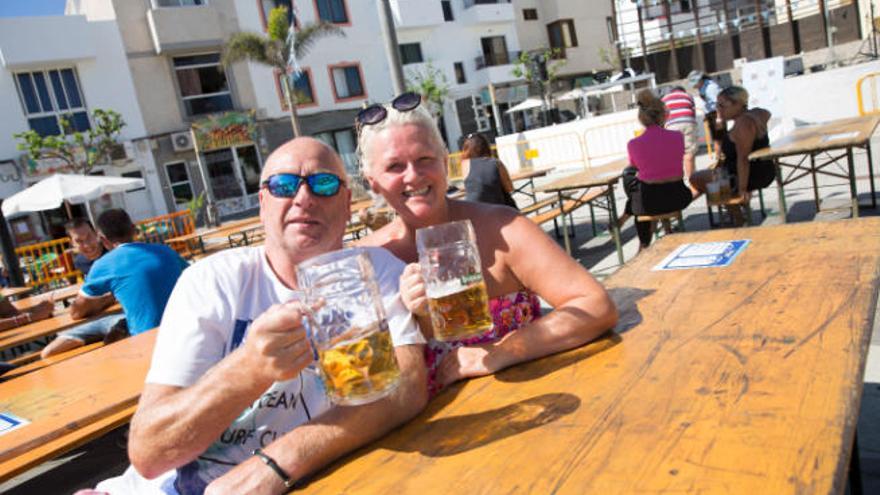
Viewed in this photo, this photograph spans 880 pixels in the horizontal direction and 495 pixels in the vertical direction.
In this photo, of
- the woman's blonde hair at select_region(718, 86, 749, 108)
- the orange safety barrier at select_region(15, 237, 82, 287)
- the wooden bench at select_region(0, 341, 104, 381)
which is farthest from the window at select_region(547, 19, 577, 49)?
the wooden bench at select_region(0, 341, 104, 381)

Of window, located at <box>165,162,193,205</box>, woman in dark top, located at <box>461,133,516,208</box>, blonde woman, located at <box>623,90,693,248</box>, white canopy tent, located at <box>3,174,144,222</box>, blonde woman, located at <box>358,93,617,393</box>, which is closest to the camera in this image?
blonde woman, located at <box>358,93,617,393</box>

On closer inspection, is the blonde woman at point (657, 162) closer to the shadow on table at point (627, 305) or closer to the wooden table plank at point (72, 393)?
the shadow on table at point (627, 305)

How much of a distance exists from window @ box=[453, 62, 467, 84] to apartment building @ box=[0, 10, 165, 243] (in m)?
15.3

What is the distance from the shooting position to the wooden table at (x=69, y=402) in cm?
192

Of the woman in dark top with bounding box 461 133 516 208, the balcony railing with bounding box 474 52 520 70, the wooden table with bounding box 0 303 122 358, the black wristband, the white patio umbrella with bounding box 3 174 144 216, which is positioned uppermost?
the balcony railing with bounding box 474 52 520 70

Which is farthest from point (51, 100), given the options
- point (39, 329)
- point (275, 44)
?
point (39, 329)

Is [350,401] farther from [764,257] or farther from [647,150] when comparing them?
[647,150]

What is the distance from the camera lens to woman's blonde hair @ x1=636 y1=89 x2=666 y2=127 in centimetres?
559

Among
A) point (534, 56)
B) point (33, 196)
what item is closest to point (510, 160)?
point (33, 196)

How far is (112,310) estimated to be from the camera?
4734mm

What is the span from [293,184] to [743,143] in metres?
5.27

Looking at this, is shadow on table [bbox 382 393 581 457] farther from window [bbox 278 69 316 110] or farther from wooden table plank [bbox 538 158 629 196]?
window [bbox 278 69 316 110]

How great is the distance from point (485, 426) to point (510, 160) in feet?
56.2

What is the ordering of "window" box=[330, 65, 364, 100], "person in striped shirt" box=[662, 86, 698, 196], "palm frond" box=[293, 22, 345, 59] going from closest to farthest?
1. "person in striped shirt" box=[662, 86, 698, 196]
2. "palm frond" box=[293, 22, 345, 59]
3. "window" box=[330, 65, 364, 100]
